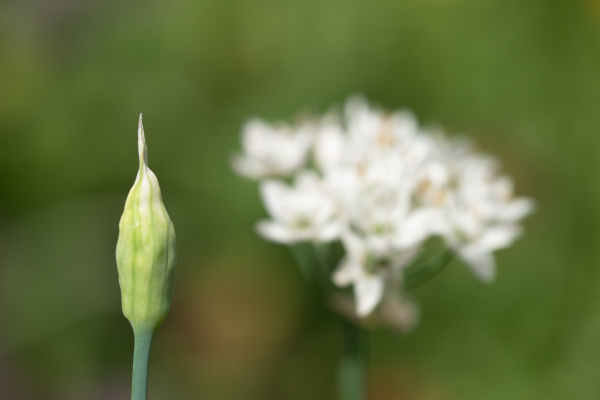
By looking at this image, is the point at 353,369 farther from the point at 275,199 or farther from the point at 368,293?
the point at 275,199

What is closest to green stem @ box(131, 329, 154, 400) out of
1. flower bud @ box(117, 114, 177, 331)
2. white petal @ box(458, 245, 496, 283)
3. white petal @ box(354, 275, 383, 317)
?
flower bud @ box(117, 114, 177, 331)

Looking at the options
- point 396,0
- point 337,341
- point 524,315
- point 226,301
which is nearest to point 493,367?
point 524,315

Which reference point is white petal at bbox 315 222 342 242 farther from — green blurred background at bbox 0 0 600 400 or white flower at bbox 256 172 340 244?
green blurred background at bbox 0 0 600 400

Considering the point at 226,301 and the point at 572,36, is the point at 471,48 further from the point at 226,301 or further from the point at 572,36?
the point at 226,301

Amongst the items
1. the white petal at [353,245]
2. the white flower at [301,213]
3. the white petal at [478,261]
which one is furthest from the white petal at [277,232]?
the white petal at [478,261]

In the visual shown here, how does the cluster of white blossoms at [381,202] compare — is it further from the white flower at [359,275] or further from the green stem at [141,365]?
the green stem at [141,365]

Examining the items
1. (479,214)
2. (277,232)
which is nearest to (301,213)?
(277,232)
